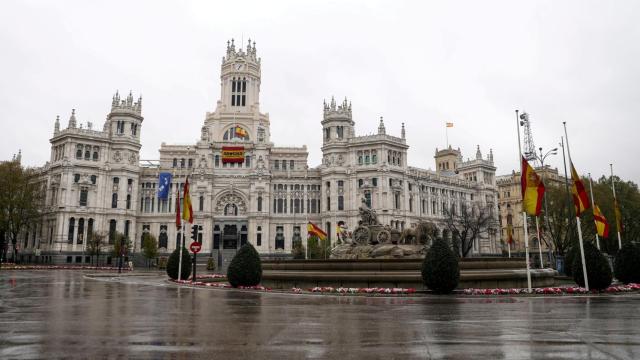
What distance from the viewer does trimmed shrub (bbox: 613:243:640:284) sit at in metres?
30.1

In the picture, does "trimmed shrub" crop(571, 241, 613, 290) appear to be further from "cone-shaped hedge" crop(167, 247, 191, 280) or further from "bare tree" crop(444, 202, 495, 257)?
"bare tree" crop(444, 202, 495, 257)

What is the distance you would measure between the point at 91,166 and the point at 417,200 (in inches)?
2535

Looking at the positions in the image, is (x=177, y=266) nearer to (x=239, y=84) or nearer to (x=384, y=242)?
(x=384, y=242)

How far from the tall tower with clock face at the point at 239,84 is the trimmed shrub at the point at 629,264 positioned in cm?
8568

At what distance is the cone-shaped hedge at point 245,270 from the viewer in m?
30.1

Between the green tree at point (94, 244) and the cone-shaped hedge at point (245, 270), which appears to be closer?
A: the cone-shaped hedge at point (245, 270)

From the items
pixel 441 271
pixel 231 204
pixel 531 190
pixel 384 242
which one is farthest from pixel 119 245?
pixel 531 190

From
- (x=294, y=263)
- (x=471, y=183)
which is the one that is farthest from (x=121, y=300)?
(x=471, y=183)

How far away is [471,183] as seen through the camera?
115 m

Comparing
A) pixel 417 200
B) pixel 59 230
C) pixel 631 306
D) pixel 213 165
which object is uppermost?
pixel 213 165

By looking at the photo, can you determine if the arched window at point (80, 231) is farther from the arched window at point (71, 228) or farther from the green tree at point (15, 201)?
the green tree at point (15, 201)

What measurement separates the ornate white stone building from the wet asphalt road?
72755 millimetres

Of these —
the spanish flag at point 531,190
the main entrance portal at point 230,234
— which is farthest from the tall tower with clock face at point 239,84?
the spanish flag at point 531,190

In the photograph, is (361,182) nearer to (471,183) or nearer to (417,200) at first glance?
(417,200)
